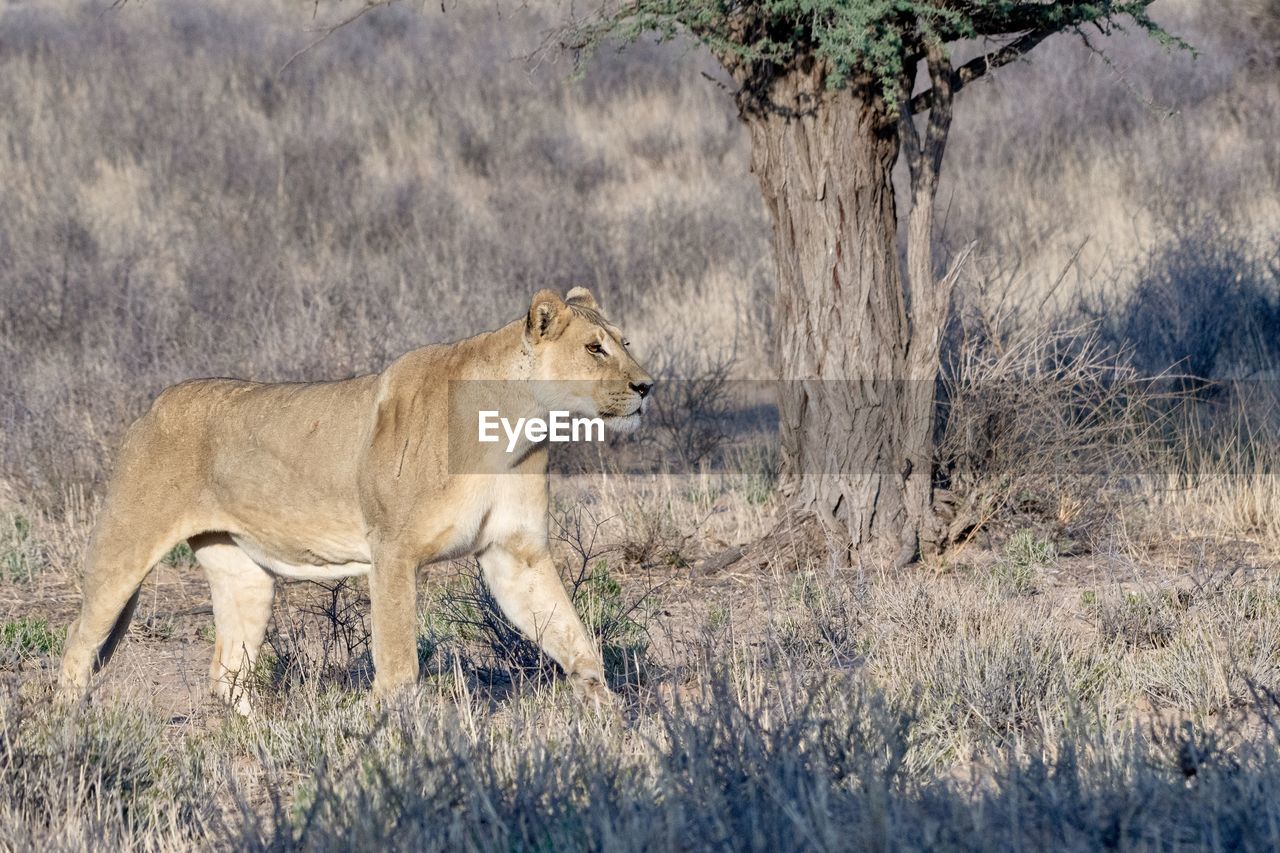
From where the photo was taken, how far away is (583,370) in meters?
5.74

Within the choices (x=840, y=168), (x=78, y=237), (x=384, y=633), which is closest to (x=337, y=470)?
(x=384, y=633)

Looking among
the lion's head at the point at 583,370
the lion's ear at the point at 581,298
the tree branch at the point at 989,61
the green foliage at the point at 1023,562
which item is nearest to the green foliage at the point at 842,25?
the tree branch at the point at 989,61

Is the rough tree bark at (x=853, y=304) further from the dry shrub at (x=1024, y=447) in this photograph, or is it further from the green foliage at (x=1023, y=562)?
the green foliage at (x=1023, y=562)

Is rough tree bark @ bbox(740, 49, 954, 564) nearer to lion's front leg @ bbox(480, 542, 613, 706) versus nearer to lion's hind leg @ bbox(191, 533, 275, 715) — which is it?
lion's front leg @ bbox(480, 542, 613, 706)

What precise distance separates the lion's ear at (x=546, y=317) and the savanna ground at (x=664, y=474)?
120cm

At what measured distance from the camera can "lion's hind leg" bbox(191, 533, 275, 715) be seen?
655cm

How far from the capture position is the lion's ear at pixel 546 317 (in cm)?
560

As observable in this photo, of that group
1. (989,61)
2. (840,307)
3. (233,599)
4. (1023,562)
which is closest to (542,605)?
(233,599)

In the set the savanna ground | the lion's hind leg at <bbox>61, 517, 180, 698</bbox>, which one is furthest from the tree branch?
the lion's hind leg at <bbox>61, 517, 180, 698</bbox>

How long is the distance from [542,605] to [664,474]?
5194 mm

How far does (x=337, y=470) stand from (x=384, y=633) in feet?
2.40

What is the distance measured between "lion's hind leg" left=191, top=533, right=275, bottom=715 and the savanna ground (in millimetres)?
217

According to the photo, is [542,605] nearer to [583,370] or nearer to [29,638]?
[583,370]

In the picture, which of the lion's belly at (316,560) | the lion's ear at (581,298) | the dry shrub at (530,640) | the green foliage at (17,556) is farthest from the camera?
the green foliage at (17,556)
